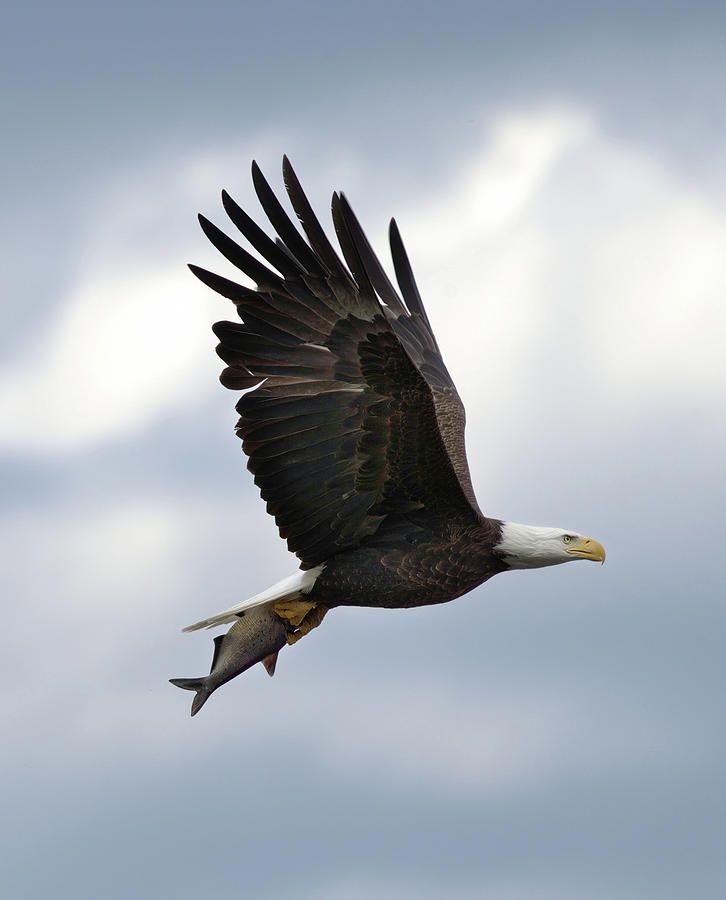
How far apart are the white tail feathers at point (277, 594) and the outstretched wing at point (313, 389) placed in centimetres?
40

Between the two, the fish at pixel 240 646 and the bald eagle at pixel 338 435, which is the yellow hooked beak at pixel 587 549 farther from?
the fish at pixel 240 646

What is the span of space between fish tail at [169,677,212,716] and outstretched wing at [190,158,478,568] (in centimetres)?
134

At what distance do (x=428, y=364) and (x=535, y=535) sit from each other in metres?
2.57

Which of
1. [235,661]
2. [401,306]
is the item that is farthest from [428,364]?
[235,661]

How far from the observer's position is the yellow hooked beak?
1073 centimetres

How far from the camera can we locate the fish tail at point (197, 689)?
34.5 ft

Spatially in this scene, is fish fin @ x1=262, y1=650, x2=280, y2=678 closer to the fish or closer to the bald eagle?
the fish

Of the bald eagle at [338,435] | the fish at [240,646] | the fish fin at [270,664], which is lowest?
the fish fin at [270,664]

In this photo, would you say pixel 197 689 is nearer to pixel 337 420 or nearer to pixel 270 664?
pixel 270 664

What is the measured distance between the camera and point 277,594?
33.9 ft

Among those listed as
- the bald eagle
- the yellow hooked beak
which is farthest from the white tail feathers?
the yellow hooked beak

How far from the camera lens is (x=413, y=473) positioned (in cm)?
981

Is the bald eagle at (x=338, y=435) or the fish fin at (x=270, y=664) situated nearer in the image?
the bald eagle at (x=338, y=435)

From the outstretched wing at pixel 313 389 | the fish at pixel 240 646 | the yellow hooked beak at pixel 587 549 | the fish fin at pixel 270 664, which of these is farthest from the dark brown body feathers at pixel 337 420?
the fish fin at pixel 270 664
